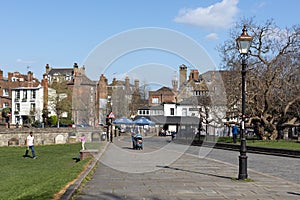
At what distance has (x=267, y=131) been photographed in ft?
143

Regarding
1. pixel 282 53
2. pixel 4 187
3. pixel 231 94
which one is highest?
pixel 282 53

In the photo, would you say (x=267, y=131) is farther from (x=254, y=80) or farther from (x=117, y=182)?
(x=117, y=182)

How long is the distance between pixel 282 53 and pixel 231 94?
571 centimetres

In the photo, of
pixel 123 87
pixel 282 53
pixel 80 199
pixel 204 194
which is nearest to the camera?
pixel 80 199

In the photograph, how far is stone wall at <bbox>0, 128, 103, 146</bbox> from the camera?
54.8m

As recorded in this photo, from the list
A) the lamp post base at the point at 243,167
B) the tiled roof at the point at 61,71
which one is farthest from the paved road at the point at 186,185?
the tiled roof at the point at 61,71

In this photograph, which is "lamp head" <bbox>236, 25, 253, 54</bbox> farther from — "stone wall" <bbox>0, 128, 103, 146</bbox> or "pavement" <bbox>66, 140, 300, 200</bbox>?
"stone wall" <bbox>0, 128, 103, 146</bbox>

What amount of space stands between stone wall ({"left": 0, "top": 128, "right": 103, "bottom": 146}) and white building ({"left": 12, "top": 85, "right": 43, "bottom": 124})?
2821cm

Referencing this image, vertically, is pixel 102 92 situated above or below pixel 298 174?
above

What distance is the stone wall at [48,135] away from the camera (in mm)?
54844

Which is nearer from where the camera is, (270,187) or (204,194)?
(204,194)

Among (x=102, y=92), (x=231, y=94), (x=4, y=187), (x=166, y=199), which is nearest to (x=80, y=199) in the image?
(x=166, y=199)

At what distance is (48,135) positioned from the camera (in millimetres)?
59438

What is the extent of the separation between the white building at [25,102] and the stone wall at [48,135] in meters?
28.2
